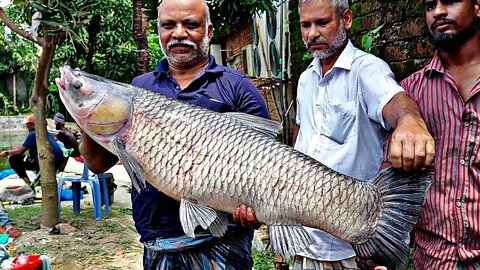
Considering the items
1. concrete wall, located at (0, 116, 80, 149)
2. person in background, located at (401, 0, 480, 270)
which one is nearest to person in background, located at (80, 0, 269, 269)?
person in background, located at (401, 0, 480, 270)

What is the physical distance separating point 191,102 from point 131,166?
40 cm

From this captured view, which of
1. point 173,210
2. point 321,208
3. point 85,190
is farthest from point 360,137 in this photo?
point 85,190

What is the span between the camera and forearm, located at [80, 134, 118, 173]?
2346 mm

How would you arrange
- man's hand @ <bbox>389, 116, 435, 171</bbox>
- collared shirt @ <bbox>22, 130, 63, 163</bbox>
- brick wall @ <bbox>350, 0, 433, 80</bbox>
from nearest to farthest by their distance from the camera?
man's hand @ <bbox>389, 116, 435, 171</bbox> < brick wall @ <bbox>350, 0, 433, 80</bbox> < collared shirt @ <bbox>22, 130, 63, 163</bbox>

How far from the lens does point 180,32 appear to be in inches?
90.8

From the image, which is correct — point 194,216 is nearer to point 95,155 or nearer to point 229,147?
point 229,147

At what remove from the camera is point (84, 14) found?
5906mm

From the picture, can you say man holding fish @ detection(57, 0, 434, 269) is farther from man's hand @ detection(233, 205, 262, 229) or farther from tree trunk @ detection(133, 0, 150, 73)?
tree trunk @ detection(133, 0, 150, 73)

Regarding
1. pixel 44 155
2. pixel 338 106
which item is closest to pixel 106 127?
pixel 338 106

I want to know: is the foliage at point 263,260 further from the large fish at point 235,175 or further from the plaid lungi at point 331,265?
the large fish at point 235,175

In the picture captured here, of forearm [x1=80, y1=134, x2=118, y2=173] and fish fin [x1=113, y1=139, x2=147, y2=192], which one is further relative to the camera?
forearm [x1=80, y1=134, x2=118, y2=173]

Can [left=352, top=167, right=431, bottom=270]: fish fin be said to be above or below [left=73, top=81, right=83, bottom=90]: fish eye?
below

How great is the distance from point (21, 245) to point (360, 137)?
5.45 m

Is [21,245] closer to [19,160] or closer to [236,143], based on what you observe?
[19,160]
